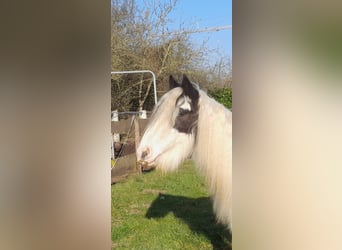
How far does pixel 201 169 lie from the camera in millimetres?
1026

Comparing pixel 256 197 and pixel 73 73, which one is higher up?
pixel 73 73

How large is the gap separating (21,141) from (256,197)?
0.44 m

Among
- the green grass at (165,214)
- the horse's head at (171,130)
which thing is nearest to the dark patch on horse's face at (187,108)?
the horse's head at (171,130)

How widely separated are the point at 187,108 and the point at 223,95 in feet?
0.59

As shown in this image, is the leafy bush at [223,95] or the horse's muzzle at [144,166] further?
the horse's muzzle at [144,166]

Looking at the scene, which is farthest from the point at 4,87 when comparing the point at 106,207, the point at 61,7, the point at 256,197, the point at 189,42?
the point at 256,197

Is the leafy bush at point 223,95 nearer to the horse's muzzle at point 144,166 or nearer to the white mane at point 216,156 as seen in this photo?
the white mane at point 216,156

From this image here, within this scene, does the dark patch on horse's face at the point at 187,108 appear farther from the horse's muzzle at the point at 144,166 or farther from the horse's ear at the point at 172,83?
the horse's muzzle at the point at 144,166

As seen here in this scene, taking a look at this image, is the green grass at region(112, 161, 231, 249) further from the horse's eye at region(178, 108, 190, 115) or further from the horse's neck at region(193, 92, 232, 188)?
the horse's eye at region(178, 108, 190, 115)

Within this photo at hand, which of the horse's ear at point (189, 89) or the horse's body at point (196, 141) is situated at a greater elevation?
the horse's ear at point (189, 89)

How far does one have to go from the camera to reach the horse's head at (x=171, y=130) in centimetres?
88

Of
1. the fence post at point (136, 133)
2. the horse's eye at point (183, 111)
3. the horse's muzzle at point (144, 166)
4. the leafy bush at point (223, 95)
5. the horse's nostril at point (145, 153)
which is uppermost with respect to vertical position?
the leafy bush at point (223, 95)

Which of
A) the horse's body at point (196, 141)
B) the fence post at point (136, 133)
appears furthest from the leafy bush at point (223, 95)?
the fence post at point (136, 133)

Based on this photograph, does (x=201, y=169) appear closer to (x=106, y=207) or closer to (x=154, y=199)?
(x=154, y=199)
